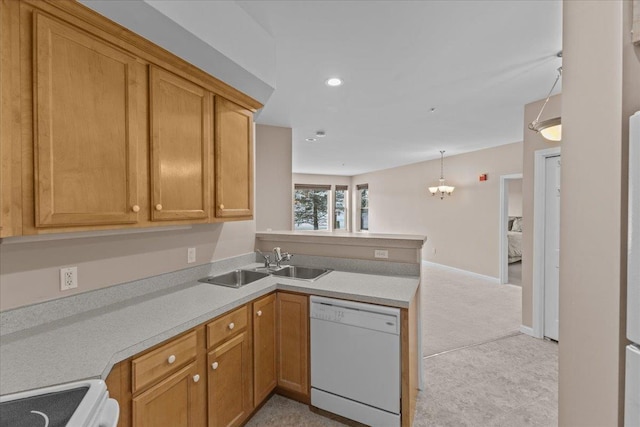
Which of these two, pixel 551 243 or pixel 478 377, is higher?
pixel 551 243

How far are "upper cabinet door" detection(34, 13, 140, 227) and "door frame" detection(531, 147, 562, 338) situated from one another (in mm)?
3889

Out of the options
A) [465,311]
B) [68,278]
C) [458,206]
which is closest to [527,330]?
[465,311]

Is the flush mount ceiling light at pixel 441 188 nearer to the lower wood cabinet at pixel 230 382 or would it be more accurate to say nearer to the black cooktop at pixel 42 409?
the lower wood cabinet at pixel 230 382

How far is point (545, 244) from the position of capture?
10.7ft

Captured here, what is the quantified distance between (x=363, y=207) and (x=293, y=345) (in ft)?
29.7

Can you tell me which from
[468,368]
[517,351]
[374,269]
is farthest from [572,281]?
[517,351]

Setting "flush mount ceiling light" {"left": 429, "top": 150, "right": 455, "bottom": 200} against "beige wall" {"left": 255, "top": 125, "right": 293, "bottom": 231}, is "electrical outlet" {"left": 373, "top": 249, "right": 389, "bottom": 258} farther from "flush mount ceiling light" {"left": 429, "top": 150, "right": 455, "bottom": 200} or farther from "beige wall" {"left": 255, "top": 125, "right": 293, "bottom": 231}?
"flush mount ceiling light" {"left": 429, "top": 150, "right": 455, "bottom": 200}

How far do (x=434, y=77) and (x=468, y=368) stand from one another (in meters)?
2.74

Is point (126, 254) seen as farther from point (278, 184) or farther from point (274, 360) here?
point (278, 184)

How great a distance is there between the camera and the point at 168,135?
170 centimetres

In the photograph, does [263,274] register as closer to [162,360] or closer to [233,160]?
[233,160]

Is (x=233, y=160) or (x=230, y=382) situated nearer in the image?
(x=230, y=382)

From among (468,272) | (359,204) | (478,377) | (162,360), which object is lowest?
(478,377)

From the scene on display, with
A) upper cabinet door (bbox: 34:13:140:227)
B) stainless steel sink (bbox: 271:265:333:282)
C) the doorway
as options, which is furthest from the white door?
upper cabinet door (bbox: 34:13:140:227)
